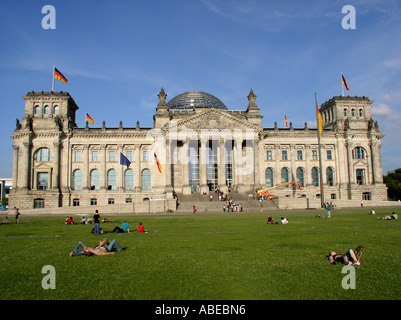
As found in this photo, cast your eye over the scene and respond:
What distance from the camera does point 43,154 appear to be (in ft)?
235

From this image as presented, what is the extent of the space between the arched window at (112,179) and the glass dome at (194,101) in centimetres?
2393

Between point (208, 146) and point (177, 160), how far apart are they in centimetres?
725

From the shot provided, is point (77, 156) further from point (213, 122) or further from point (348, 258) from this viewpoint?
point (348, 258)

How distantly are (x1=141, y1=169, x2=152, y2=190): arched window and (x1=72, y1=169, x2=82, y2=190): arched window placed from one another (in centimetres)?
1330

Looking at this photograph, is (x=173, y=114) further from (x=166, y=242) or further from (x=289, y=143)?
(x=166, y=242)

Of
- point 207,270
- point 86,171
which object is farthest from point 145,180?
point 207,270

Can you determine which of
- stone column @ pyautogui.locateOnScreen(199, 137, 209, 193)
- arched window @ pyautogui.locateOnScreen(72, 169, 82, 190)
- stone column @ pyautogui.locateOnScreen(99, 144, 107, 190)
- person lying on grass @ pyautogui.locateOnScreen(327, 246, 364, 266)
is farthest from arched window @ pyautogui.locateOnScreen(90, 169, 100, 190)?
person lying on grass @ pyautogui.locateOnScreen(327, 246, 364, 266)

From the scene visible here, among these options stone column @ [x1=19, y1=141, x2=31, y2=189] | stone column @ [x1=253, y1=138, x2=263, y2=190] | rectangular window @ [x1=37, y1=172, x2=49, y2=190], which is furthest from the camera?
rectangular window @ [x1=37, y1=172, x2=49, y2=190]

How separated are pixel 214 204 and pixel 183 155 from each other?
16450 mm

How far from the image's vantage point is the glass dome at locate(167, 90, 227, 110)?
8462 centimetres

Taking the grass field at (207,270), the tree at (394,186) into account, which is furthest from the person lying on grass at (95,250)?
the tree at (394,186)

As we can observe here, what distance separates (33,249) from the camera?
17.7 meters

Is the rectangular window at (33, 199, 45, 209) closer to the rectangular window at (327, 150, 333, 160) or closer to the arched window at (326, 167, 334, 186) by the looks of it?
the arched window at (326, 167, 334, 186)

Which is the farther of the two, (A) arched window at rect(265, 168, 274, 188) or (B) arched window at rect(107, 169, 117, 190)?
(A) arched window at rect(265, 168, 274, 188)
